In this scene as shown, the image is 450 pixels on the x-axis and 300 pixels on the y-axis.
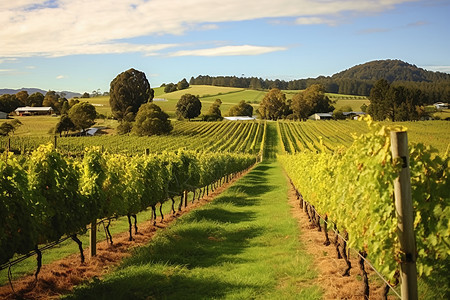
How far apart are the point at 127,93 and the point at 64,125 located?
27.0m

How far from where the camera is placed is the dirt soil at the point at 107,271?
7.99 meters

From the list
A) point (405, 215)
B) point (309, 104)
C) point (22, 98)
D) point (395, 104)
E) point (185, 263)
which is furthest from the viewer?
point (309, 104)

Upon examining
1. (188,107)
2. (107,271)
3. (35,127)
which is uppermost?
(188,107)

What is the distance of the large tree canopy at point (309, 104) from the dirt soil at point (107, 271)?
115 metres

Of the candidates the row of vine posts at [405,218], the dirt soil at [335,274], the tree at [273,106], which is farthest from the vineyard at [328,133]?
→ the row of vine posts at [405,218]

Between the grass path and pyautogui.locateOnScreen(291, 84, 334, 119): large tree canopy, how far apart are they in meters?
112

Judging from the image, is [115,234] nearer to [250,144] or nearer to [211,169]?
[211,169]

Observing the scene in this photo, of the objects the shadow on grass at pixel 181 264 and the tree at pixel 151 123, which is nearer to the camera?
the shadow on grass at pixel 181 264

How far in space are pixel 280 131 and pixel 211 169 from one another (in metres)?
71.1

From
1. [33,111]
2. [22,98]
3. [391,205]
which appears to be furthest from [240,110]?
[391,205]

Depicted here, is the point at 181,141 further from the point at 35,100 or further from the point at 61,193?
the point at 35,100

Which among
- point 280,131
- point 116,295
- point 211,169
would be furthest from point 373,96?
point 116,295

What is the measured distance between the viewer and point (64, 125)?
78.2 m

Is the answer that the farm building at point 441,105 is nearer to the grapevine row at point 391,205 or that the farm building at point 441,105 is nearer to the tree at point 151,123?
the tree at point 151,123
